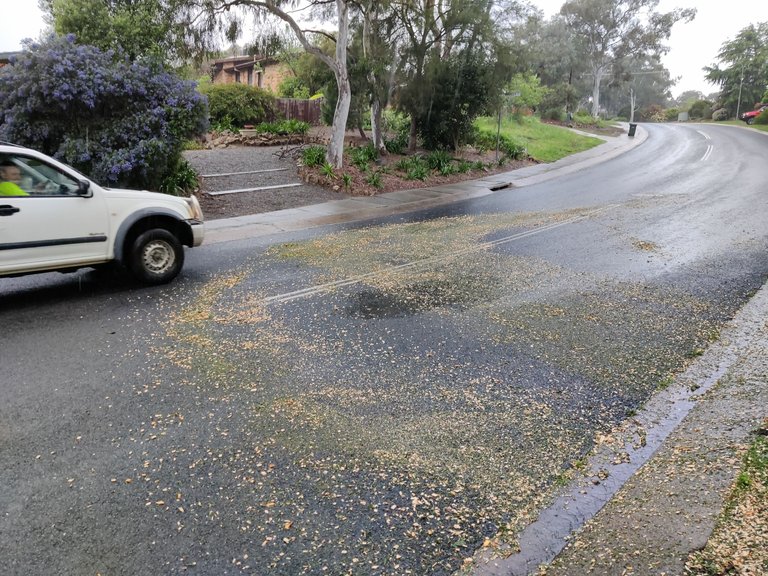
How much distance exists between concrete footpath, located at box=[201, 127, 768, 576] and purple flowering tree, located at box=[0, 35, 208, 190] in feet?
37.5

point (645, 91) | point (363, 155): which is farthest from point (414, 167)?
point (645, 91)

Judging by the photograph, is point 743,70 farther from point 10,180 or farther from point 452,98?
point 10,180

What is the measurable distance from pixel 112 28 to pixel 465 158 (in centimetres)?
1489

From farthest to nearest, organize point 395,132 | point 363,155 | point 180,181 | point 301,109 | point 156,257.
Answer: point 301,109
point 395,132
point 363,155
point 180,181
point 156,257

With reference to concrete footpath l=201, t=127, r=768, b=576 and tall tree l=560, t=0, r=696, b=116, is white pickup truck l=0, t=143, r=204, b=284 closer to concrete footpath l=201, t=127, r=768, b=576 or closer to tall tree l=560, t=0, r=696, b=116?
concrete footpath l=201, t=127, r=768, b=576

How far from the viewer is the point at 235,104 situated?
27000mm

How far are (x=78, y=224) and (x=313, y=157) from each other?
12.8 metres

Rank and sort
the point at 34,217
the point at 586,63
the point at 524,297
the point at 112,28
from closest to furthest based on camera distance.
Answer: the point at 34,217 → the point at 524,297 → the point at 112,28 → the point at 586,63

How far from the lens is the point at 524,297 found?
7508 millimetres

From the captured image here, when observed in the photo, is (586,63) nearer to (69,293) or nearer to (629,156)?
(629,156)

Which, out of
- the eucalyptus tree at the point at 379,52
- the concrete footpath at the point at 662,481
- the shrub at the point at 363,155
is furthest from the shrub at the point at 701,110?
the concrete footpath at the point at 662,481

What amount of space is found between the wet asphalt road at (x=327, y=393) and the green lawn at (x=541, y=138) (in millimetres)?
20852

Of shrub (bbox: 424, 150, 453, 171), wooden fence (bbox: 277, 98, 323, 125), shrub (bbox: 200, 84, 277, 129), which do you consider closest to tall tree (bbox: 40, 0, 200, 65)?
shrub (bbox: 424, 150, 453, 171)

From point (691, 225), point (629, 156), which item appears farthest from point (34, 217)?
point (629, 156)
